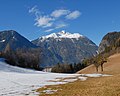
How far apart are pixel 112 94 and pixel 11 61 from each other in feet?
508

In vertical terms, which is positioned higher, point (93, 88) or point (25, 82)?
point (25, 82)

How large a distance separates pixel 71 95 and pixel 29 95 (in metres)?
4.99

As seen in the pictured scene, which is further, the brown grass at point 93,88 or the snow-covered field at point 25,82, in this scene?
the snow-covered field at point 25,82

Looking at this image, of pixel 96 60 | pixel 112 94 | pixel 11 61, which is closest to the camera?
pixel 112 94

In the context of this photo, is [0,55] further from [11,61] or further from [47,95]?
[47,95]

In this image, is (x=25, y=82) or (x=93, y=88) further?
(x=25, y=82)

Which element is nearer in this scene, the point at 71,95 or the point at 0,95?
the point at 71,95

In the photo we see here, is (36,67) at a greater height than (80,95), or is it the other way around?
(36,67)

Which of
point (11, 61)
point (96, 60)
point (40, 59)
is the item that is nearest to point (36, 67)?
point (40, 59)

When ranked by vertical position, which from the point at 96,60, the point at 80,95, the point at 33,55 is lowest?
the point at 80,95

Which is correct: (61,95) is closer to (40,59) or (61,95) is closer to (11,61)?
(11,61)

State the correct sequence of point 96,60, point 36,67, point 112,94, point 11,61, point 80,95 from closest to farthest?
point 112,94 → point 80,95 → point 96,60 → point 11,61 → point 36,67

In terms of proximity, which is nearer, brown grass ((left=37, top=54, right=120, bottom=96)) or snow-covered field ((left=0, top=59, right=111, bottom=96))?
brown grass ((left=37, top=54, right=120, bottom=96))

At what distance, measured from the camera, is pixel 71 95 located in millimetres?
28719
